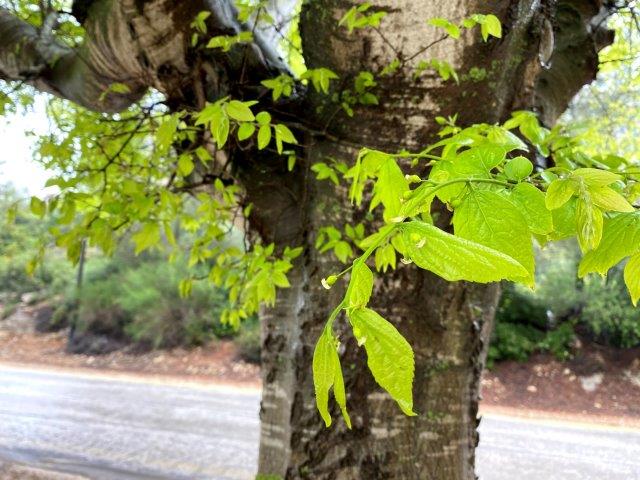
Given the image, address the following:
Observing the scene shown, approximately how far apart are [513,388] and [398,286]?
10.3 metres

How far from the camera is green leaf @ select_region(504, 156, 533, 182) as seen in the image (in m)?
0.75

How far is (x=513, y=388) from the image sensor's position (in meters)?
11.1

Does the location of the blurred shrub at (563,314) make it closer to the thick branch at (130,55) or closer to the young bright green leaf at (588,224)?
the thick branch at (130,55)

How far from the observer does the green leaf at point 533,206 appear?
676 mm

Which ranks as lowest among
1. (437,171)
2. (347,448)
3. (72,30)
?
(347,448)

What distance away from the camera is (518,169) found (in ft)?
2.49

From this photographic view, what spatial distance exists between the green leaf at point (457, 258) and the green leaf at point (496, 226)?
0.09 metres

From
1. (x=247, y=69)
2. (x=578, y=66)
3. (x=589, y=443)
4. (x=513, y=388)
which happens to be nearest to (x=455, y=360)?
(x=247, y=69)

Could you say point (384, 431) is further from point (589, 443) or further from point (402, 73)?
point (589, 443)

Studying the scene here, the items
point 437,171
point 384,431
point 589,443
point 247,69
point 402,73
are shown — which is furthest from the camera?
point 589,443

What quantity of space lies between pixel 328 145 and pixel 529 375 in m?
10.9

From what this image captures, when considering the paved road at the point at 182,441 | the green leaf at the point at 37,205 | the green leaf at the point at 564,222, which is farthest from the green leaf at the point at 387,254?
the paved road at the point at 182,441

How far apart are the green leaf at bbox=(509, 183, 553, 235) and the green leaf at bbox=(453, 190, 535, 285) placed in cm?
2

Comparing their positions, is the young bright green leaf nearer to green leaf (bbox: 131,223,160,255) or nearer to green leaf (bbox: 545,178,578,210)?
green leaf (bbox: 545,178,578,210)
